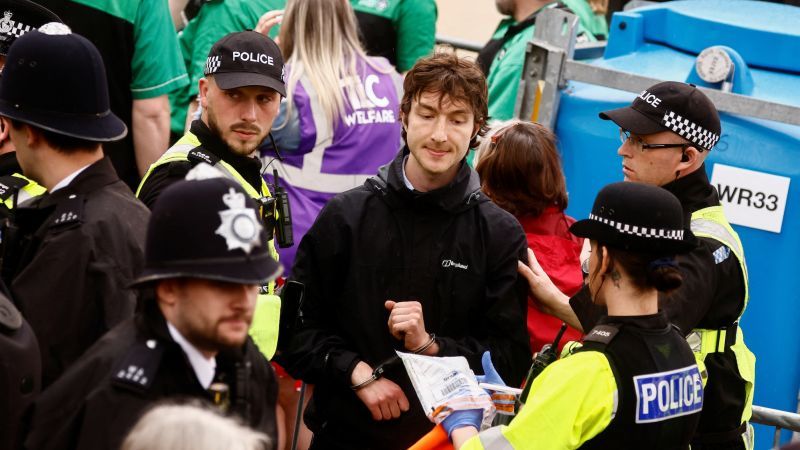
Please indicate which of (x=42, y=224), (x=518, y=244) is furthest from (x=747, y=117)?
(x=42, y=224)

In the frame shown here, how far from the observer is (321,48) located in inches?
215

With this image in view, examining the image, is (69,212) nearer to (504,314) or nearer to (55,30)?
(55,30)

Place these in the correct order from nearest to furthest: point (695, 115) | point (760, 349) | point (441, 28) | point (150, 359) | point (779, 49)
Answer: point (150, 359)
point (695, 115)
point (760, 349)
point (779, 49)
point (441, 28)

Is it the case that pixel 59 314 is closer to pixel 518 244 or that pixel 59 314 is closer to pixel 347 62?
pixel 518 244

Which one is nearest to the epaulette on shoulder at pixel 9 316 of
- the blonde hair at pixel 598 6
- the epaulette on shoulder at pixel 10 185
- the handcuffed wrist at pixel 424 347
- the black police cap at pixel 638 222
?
the epaulette on shoulder at pixel 10 185

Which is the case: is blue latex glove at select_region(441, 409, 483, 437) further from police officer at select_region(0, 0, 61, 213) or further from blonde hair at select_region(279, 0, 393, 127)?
blonde hair at select_region(279, 0, 393, 127)

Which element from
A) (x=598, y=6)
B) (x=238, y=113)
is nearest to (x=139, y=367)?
(x=238, y=113)

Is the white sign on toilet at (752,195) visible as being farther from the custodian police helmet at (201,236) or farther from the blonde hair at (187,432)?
the blonde hair at (187,432)

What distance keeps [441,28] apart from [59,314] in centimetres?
961

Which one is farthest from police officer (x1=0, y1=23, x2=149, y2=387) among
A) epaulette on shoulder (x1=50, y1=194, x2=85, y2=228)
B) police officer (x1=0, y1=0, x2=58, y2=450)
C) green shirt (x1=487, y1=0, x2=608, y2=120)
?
green shirt (x1=487, y1=0, x2=608, y2=120)

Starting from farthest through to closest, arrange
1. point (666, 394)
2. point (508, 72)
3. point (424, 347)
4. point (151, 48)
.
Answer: point (508, 72), point (151, 48), point (424, 347), point (666, 394)

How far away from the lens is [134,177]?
221 inches

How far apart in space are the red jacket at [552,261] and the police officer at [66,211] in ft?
5.41

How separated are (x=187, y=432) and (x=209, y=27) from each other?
461cm
